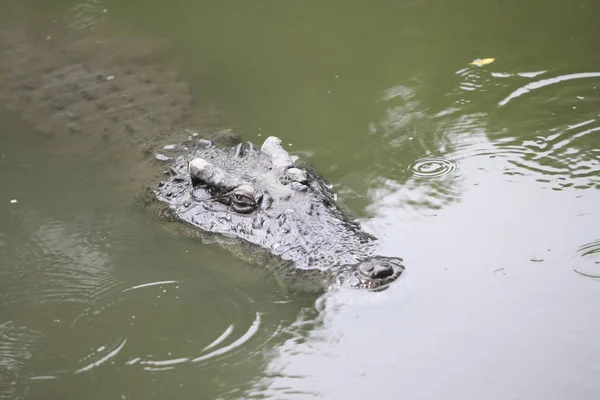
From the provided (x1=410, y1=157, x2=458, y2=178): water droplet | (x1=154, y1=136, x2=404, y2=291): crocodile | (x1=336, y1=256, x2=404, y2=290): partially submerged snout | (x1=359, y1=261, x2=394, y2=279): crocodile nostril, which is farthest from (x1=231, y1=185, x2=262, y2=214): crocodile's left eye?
(x1=410, y1=157, x2=458, y2=178): water droplet

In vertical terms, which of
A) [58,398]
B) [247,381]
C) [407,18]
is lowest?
[58,398]

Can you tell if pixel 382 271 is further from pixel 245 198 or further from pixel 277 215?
pixel 245 198

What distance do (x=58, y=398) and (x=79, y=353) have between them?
1.25ft

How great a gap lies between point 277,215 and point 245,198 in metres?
0.30

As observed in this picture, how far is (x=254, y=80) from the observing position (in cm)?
762

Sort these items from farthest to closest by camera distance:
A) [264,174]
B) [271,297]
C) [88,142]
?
[88,142] → [264,174] → [271,297]

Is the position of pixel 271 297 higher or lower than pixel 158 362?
higher

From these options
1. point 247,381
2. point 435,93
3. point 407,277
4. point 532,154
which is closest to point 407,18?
point 435,93

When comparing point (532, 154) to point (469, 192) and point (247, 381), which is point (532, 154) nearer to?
point (469, 192)

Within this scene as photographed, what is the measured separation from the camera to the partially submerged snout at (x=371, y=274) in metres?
4.33

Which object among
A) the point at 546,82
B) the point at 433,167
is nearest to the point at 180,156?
the point at 433,167

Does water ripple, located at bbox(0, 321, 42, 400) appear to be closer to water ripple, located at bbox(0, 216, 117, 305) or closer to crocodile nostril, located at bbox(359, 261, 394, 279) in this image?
water ripple, located at bbox(0, 216, 117, 305)

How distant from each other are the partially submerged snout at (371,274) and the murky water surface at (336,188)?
0.30ft

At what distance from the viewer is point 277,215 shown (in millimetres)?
5031
